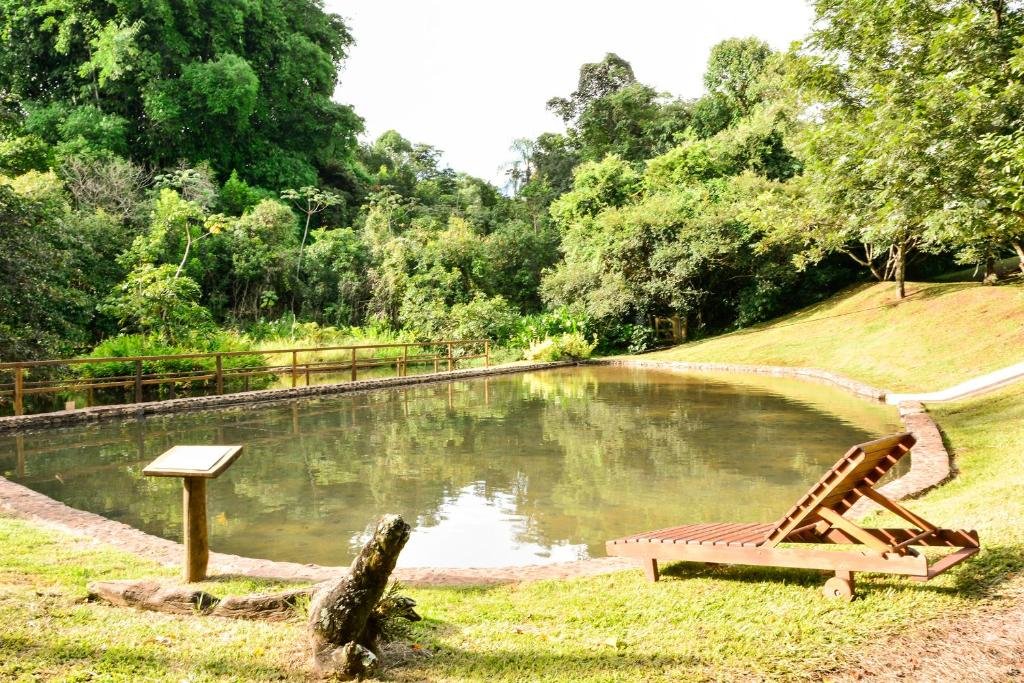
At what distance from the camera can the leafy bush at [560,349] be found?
25.5m

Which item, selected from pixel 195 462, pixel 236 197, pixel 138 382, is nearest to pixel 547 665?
pixel 195 462

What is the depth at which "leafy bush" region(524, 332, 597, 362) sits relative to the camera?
25484 millimetres

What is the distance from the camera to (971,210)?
1080 centimetres

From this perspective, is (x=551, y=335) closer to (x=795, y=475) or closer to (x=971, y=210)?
(x=971, y=210)

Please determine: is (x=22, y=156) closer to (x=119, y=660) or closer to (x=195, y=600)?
(x=195, y=600)

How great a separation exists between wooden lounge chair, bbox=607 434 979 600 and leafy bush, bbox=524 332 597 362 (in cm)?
2073

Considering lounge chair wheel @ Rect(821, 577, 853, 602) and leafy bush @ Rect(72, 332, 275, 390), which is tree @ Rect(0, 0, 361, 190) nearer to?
leafy bush @ Rect(72, 332, 275, 390)

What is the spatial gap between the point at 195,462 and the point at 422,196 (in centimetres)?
3789

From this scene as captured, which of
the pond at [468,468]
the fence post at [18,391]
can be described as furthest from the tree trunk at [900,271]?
the fence post at [18,391]

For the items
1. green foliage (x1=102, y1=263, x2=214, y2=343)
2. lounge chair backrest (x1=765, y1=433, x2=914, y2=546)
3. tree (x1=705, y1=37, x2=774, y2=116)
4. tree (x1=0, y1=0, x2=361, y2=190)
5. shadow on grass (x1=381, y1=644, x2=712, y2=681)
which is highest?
tree (x1=705, y1=37, x2=774, y2=116)

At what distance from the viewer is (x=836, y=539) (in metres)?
4.39

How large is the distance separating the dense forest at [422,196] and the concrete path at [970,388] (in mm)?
2730

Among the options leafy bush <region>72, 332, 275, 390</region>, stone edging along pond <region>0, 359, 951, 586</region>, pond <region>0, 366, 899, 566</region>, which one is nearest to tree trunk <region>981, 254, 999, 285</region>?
pond <region>0, 366, 899, 566</region>

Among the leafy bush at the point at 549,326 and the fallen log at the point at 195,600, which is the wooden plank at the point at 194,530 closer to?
the fallen log at the point at 195,600
